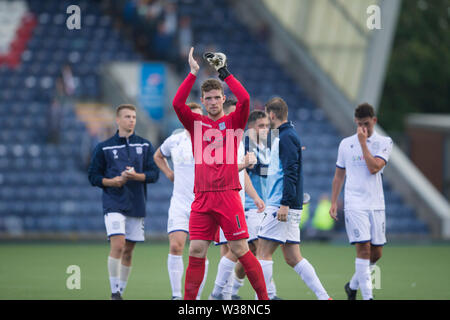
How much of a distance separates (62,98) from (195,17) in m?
7.81

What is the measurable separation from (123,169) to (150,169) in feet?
1.24

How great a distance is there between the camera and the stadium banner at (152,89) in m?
27.8

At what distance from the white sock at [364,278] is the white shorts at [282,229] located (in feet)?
3.36

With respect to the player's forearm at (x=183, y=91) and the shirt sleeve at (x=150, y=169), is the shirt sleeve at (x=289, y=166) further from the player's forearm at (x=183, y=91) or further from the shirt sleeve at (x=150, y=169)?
the shirt sleeve at (x=150, y=169)

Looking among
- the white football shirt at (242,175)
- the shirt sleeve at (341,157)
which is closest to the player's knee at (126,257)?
the white football shirt at (242,175)

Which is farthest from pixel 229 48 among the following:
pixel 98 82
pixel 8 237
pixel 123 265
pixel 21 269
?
pixel 123 265

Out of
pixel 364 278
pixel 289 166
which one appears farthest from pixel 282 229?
pixel 364 278

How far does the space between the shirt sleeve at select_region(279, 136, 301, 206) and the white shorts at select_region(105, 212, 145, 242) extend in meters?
2.51

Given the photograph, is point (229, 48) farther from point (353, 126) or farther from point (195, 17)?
point (353, 126)

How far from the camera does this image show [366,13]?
27062 millimetres

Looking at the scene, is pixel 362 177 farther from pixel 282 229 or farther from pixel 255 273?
pixel 255 273

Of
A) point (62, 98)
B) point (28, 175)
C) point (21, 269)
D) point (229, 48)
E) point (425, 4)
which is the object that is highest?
point (425, 4)

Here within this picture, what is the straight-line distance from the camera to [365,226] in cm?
992
